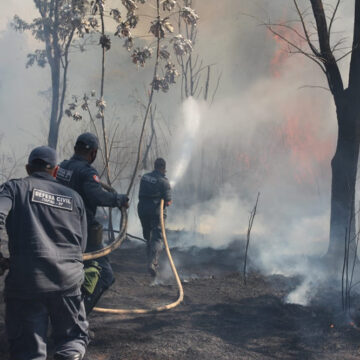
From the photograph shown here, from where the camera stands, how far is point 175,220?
519 inches

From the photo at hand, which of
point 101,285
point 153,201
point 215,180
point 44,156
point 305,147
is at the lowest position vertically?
point 101,285

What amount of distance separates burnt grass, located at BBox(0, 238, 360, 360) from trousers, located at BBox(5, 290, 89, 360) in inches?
37.0

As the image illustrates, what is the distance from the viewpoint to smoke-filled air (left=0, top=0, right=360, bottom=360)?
4684 millimetres

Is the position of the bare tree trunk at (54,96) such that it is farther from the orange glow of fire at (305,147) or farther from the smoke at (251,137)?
the orange glow of fire at (305,147)

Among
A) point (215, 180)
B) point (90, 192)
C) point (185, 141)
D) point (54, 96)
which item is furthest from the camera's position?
point (185, 141)

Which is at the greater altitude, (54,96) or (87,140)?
(54,96)

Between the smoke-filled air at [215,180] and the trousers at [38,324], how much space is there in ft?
0.27

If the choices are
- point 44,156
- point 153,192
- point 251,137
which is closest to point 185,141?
point 251,137

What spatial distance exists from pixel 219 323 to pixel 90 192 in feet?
7.16

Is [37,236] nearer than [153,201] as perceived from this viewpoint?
Yes

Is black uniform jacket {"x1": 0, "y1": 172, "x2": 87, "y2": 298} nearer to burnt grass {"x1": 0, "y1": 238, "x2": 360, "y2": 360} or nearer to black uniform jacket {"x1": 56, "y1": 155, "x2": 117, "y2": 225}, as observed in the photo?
black uniform jacket {"x1": 56, "y1": 155, "x2": 117, "y2": 225}

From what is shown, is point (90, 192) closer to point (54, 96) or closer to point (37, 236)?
point (37, 236)

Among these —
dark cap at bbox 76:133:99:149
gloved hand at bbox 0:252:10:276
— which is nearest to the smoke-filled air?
dark cap at bbox 76:133:99:149

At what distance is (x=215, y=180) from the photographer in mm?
15172
